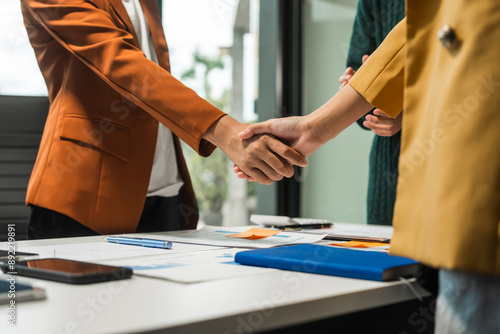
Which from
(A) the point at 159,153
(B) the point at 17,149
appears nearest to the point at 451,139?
(A) the point at 159,153

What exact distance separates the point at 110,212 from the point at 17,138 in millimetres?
563

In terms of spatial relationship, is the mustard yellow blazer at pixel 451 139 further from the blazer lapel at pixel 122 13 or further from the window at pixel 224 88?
the window at pixel 224 88

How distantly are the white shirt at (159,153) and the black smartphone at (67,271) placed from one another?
0.71 m

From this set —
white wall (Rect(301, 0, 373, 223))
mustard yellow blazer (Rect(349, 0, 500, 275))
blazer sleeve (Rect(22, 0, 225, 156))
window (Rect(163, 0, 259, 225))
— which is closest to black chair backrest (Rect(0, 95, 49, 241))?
blazer sleeve (Rect(22, 0, 225, 156))

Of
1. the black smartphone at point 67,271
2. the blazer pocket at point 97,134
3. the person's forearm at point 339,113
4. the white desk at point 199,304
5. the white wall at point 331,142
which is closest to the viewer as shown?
the white desk at point 199,304

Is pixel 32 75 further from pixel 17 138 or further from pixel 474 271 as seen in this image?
pixel 474 271

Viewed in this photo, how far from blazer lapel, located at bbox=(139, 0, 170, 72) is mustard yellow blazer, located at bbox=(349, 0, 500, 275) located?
0.97m

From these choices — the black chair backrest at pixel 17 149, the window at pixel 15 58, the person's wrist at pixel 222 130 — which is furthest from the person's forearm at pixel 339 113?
the window at pixel 15 58

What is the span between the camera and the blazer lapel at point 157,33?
141 centimetres

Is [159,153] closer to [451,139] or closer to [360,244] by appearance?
[360,244]

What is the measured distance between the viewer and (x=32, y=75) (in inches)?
93.5

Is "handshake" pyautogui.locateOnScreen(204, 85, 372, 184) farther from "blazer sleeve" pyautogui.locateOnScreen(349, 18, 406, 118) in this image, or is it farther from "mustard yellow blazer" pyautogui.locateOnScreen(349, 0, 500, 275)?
"mustard yellow blazer" pyautogui.locateOnScreen(349, 0, 500, 275)

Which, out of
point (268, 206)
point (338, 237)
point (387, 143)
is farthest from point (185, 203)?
point (268, 206)

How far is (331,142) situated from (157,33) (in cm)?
171
